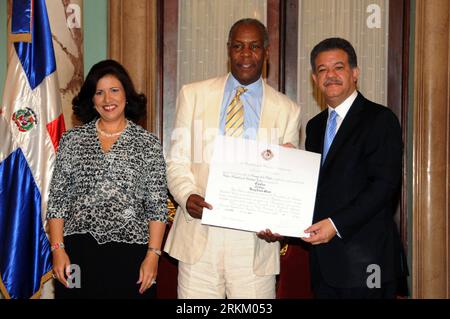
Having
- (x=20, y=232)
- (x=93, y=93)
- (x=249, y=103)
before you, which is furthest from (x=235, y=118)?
(x=20, y=232)

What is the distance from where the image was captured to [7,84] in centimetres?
423

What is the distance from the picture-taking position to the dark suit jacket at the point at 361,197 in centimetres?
303

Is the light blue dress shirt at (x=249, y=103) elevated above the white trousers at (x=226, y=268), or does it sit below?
above

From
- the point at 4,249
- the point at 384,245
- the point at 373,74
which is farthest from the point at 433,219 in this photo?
the point at 4,249

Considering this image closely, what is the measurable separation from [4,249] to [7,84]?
1.12 metres

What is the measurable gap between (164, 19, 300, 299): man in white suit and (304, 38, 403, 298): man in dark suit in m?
0.31

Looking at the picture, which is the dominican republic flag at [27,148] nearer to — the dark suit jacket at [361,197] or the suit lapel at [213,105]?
the suit lapel at [213,105]

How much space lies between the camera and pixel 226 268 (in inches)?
128

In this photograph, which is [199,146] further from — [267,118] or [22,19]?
[22,19]

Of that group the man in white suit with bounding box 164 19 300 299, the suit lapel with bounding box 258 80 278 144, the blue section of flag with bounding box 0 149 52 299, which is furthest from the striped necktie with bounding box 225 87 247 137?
the blue section of flag with bounding box 0 149 52 299

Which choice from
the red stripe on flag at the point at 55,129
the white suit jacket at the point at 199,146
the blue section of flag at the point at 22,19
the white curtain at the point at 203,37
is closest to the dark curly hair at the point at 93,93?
the white suit jacket at the point at 199,146

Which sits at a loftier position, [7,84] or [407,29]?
[407,29]

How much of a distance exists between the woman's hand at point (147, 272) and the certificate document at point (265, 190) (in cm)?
35
